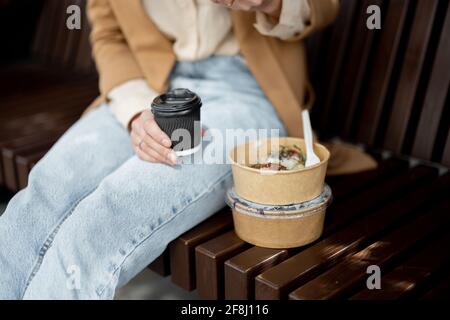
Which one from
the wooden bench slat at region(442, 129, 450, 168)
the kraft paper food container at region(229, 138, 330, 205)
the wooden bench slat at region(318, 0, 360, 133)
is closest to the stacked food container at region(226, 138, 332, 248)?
the kraft paper food container at region(229, 138, 330, 205)

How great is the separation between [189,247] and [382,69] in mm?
907

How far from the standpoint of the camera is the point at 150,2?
174cm

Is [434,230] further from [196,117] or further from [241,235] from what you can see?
[196,117]

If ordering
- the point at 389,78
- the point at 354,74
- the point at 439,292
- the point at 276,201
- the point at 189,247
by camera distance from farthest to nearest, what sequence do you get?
the point at 354,74 < the point at 389,78 < the point at 189,247 < the point at 276,201 < the point at 439,292

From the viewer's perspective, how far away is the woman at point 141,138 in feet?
4.53

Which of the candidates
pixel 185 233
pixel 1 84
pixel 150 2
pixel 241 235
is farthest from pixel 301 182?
pixel 1 84

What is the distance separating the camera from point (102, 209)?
1.39m

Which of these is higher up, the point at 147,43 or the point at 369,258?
the point at 147,43

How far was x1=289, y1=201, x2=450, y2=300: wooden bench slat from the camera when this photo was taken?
4.29ft

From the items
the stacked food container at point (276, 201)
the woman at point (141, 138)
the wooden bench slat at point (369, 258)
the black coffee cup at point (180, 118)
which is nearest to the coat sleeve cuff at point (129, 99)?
the woman at point (141, 138)

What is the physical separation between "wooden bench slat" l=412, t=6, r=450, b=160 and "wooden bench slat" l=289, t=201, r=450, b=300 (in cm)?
29

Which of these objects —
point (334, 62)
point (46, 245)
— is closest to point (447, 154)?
point (334, 62)

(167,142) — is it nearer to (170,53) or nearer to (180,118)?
(180,118)

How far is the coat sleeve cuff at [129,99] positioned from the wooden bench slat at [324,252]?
58cm
